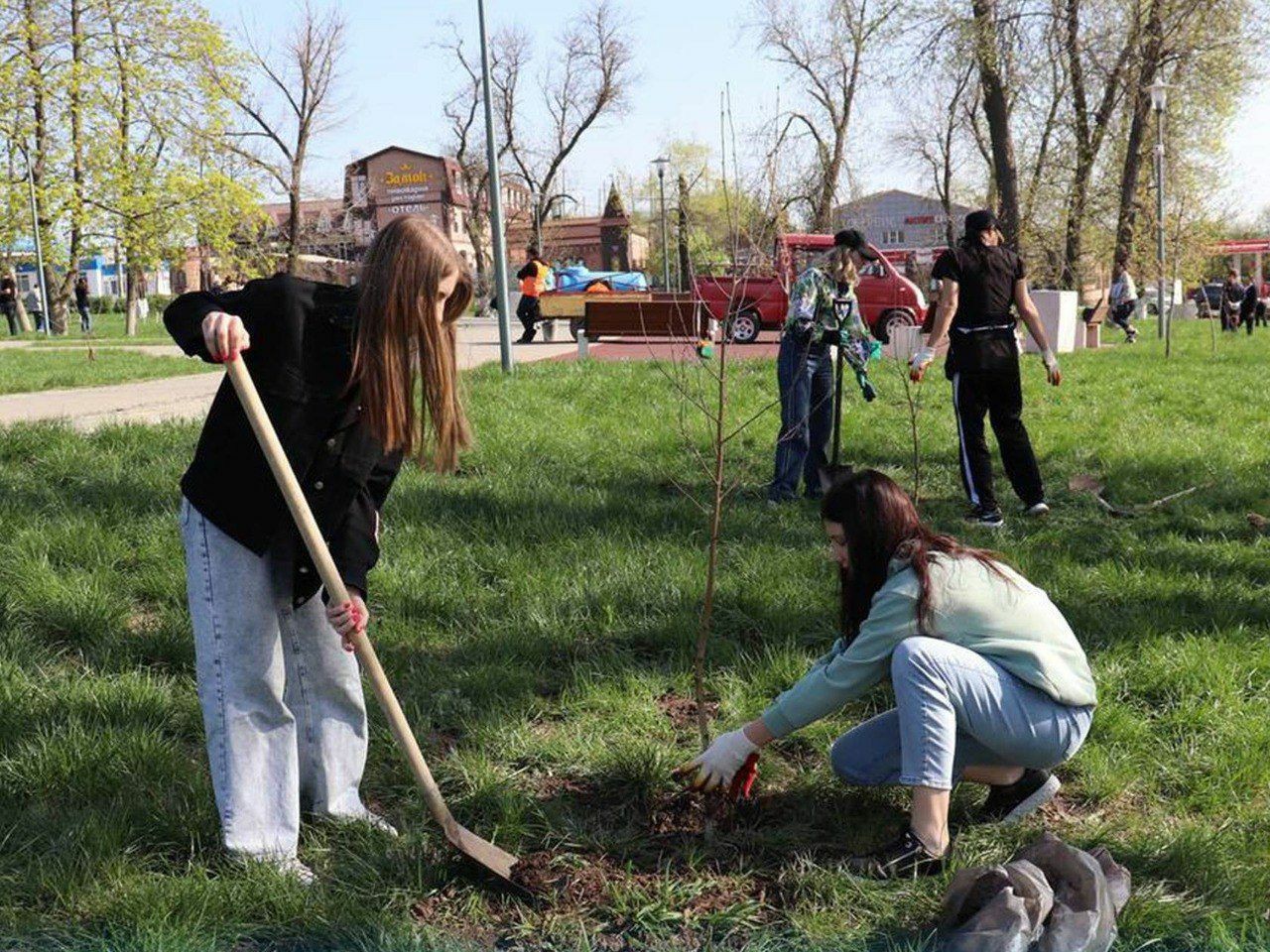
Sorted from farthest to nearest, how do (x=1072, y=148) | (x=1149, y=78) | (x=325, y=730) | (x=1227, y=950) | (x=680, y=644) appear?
1. (x=1072, y=148)
2. (x=1149, y=78)
3. (x=680, y=644)
4. (x=325, y=730)
5. (x=1227, y=950)

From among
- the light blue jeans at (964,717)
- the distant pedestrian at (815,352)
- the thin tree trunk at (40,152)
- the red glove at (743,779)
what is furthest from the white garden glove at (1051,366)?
the thin tree trunk at (40,152)

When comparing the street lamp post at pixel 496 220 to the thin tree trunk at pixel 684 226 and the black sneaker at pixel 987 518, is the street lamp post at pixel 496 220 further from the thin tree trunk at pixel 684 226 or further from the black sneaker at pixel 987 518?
the thin tree trunk at pixel 684 226

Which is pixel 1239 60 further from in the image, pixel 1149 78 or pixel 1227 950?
pixel 1227 950

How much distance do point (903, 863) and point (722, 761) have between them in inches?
19.4

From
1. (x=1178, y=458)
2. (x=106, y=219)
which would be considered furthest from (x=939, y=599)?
(x=106, y=219)

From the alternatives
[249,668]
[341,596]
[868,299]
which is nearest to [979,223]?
[341,596]

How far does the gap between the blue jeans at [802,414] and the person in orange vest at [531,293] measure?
1277 cm

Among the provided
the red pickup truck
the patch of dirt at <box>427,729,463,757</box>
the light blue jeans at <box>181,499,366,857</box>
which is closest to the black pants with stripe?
the patch of dirt at <box>427,729,463,757</box>

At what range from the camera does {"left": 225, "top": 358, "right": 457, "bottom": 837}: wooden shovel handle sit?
2.40 m

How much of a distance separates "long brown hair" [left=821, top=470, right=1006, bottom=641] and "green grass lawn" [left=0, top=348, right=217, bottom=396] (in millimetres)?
11136

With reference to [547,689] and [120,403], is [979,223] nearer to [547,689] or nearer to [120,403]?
[547,689]

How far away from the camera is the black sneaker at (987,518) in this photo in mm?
6238

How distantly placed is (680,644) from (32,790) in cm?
216

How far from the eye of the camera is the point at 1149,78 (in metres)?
23.3
